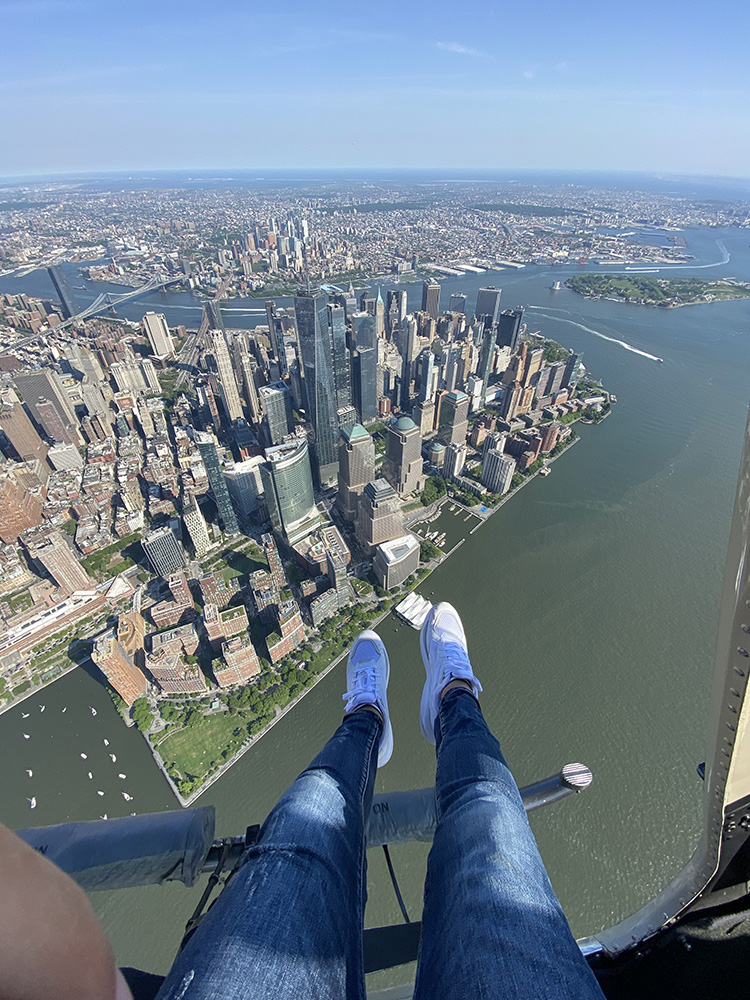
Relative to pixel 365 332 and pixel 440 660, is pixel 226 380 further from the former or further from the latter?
pixel 440 660

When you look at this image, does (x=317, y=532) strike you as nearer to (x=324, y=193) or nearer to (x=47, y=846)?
(x=47, y=846)

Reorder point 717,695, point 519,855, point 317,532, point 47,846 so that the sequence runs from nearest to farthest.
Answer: point 519,855
point 717,695
point 47,846
point 317,532

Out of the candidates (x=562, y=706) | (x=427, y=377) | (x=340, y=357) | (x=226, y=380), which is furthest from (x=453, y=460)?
(x=226, y=380)

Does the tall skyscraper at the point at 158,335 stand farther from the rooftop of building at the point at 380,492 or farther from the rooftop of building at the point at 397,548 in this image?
the rooftop of building at the point at 397,548

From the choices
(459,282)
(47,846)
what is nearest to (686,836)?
(47,846)

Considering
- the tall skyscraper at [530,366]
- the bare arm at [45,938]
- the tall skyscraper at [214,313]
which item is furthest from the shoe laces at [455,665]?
the tall skyscraper at [214,313]
